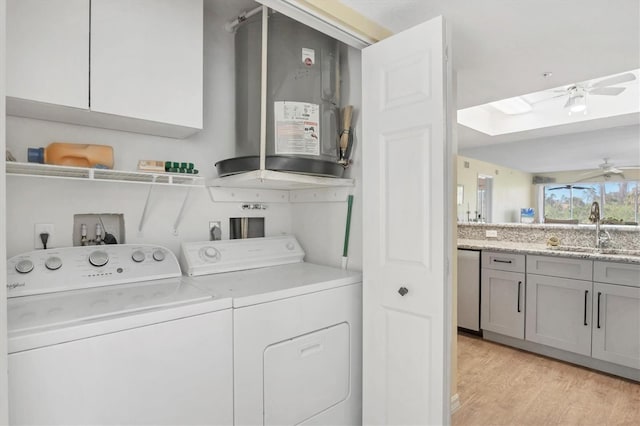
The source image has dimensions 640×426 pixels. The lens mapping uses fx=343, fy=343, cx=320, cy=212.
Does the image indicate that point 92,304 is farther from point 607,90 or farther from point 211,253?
point 607,90

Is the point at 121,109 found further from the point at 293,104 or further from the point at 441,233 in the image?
the point at 441,233

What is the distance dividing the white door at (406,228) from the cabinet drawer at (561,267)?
2.08 meters

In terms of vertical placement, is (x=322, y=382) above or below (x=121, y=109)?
below

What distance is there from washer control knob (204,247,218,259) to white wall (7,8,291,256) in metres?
0.18

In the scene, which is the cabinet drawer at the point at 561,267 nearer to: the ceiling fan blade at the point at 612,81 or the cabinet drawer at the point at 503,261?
the cabinet drawer at the point at 503,261

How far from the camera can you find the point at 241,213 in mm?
2162

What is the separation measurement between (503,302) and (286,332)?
102 inches

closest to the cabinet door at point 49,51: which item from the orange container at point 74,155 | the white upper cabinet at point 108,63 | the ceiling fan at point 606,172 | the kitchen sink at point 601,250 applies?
the white upper cabinet at point 108,63

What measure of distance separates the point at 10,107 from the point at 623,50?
9.91ft

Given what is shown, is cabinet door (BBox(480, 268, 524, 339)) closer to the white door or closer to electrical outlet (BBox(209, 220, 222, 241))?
the white door

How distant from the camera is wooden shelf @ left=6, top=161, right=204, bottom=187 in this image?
51.2 inches

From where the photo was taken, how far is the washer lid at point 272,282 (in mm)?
1422

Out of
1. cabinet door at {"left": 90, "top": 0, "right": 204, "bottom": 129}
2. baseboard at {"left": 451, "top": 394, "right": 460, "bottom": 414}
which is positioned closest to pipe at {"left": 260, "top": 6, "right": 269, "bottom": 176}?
cabinet door at {"left": 90, "top": 0, "right": 204, "bottom": 129}

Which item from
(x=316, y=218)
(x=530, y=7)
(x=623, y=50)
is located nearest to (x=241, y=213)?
(x=316, y=218)
